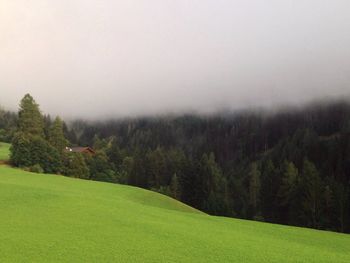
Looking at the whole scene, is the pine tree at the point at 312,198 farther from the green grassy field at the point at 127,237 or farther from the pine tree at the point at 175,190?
the green grassy field at the point at 127,237

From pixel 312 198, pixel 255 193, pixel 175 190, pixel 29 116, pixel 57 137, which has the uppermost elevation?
pixel 29 116

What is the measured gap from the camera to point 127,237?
2636 cm

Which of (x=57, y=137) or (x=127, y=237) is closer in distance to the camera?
(x=127, y=237)

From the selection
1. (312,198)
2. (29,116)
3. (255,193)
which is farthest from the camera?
(255,193)

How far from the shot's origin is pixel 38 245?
23.0 metres

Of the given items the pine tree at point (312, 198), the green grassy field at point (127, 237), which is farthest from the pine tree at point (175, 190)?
the green grassy field at point (127, 237)

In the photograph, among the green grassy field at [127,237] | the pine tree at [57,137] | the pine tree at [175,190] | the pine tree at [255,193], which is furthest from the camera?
the pine tree at [57,137]

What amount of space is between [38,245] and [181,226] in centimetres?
1270

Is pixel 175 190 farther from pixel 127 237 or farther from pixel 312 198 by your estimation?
pixel 127 237

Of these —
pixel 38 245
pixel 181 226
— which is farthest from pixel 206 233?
pixel 38 245

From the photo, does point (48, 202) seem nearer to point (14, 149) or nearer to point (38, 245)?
point (38, 245)

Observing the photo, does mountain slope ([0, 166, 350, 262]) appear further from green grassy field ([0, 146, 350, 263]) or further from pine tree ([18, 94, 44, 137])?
pine tree ([18, 94, 44, 137])

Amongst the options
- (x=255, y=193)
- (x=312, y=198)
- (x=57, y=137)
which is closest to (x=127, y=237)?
(x=312, y=198)

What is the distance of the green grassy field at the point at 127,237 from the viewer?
22.4 metres
